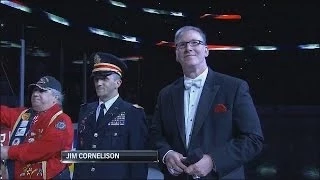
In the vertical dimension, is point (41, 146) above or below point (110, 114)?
below

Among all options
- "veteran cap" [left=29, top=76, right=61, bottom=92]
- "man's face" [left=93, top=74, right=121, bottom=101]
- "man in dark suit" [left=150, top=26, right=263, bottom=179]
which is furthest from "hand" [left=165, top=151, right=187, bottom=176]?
"veteran cap" [left=29, top=76, right=61, bottom=92]

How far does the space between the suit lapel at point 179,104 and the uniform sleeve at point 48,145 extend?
51 centimetres

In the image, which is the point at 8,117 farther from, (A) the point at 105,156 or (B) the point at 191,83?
(B) the point at 191,83

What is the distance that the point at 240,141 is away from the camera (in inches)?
58.6

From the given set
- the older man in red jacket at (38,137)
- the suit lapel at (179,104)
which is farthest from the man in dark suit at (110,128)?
the suit lapel at (179,104)

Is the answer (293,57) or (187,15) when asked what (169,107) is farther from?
(293,57)

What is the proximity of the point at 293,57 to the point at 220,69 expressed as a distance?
423 centimetres

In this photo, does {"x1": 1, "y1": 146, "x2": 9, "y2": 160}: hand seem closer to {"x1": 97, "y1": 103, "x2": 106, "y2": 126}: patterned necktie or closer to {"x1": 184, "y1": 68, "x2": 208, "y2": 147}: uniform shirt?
{"x1": 97, "y1": 103, "x2": 106, "y2": 126}: patterned necktie

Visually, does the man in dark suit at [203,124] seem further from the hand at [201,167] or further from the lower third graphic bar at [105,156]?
the lower third graphic bar at [105,156]

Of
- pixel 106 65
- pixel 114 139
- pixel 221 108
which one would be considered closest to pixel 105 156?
pixel 114 139

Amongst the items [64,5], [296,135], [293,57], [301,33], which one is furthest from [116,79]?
[293,57]

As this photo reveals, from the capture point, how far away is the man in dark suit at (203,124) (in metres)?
1.47

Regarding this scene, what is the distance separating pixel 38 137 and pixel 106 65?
440 millimetres

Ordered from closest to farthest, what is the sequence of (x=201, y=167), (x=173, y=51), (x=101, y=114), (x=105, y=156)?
(x=201, y=167), (x=105, y=156), (x=101, y=114), (x=173, y=51)
